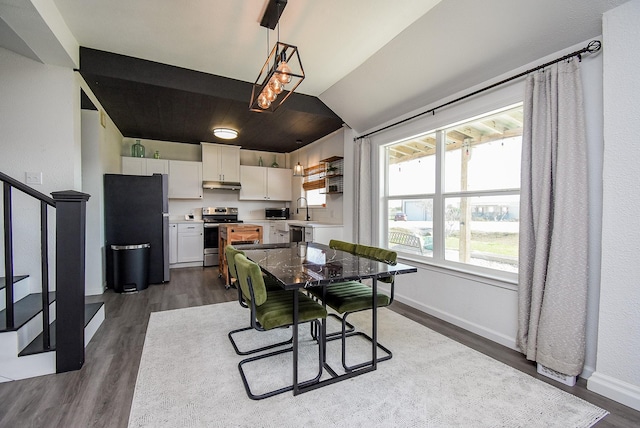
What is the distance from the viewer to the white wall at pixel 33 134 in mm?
2609

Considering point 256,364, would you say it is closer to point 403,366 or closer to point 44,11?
point 403,366

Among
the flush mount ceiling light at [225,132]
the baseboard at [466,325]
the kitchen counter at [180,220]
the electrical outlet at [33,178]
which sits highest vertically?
the flush mount ceiling light at [225,132]

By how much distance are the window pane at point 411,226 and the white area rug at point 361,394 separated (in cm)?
123

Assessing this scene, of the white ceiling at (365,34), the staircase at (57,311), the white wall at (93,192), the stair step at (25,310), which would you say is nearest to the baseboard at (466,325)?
the white ceiling at (365,34)

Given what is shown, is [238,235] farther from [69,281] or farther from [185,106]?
[69,281]

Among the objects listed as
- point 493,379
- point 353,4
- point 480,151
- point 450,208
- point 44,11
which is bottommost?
point 493,379

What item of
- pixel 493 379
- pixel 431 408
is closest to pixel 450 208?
pixel 493 379

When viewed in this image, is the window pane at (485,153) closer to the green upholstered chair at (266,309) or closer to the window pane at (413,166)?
the window pane at (413,166)

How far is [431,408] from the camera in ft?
5.39

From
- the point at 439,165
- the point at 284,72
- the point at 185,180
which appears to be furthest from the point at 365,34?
the point at 185,180

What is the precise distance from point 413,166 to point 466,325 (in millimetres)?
1885

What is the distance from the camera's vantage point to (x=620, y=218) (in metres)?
1.72

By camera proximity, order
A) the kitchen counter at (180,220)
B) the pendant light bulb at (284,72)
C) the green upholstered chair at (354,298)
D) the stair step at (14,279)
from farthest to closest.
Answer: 1. the kitchen counter at (180,220)
2. the stair step at (14,279)
3. the green upholstered chair at (354,298)
4. the pendant light bulb at (284,72)

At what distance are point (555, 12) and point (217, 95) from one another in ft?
10.3
